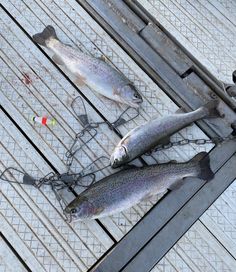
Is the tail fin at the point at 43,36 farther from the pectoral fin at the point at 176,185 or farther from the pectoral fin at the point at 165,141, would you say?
the pectoral fin at the point at 176,185

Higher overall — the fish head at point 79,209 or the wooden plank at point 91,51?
the wooden plank at point 91,51

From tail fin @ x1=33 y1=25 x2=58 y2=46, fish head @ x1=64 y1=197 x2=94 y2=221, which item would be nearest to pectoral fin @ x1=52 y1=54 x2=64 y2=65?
tail fin @ x1=33 y1=25 x2=58 y2=46

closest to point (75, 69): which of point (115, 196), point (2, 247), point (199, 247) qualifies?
point (115, 196)

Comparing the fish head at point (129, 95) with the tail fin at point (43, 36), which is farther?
the tail fin at point (43, 36)

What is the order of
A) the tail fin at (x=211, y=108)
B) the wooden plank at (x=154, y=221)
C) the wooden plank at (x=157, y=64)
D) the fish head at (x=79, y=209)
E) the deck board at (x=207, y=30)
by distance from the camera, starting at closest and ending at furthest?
the fish head at (x=79, y=209) < the wooden plank at (x=154, y=221) < the tail fin at (x=211, y=108) < the wooden plank at (x=157, y=64) < the deck board at (x=207, y=30)

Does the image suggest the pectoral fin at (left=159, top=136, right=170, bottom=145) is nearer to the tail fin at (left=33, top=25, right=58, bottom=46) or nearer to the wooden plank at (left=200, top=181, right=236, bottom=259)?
the wooden plank at (left=200, top=181, right=236, bottom=259)

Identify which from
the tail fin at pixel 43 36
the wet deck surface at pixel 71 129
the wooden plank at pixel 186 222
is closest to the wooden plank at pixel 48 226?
the wet deck surface at pixel 71 129

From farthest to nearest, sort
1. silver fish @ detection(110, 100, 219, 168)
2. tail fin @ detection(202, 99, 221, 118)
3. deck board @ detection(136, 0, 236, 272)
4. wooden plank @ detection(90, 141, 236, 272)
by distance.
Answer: deck board @ detection(136, 0, 236, 272) < tail fin @ detection(202, 99, 221, 118) < silver fish @ detection(110, 100, 219, 168) < wooden plank @ detection(90, 141, 236, 272)
